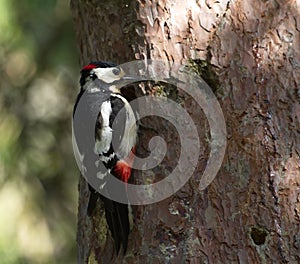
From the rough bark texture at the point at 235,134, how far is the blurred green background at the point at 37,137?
1521 millimetres

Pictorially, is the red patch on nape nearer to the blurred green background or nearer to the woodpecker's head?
the woodpecker's head

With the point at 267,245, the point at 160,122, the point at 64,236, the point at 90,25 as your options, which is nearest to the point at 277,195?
the point at 267,245

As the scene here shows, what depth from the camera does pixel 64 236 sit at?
479 cm

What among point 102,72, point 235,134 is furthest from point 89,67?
point 235,134

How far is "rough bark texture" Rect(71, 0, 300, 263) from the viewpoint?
290 cm

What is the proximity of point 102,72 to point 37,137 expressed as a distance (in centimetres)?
150

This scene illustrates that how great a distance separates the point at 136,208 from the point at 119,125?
1.39 feet

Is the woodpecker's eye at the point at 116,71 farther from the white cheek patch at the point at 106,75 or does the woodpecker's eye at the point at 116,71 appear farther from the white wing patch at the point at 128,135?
the white wing patch at the point at 128,135

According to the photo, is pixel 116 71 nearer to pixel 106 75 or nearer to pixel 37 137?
pixel 106 75

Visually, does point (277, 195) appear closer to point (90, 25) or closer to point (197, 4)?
point (197, 4)

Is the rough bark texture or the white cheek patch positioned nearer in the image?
the rough bark texture

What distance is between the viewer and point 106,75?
3479 mm

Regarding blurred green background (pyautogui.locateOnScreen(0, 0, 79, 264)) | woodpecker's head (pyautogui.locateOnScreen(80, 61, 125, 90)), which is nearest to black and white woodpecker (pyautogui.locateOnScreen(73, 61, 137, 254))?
woodpecker's head (pyautogui.locateOnScreen(80, 61, 125, 90))

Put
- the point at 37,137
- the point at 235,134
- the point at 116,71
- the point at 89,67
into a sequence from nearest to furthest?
the point at 235,134 < the point at 116,71 < the point at 89,67 < the point at 37,137
